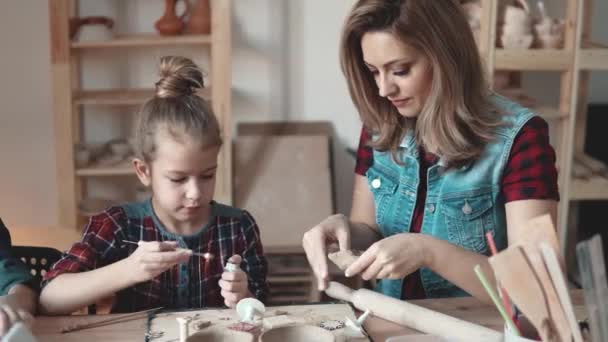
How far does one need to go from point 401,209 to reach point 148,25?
5.91ft

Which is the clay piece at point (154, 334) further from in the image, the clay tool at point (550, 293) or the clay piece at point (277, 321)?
the clay tool at point (550, 293)

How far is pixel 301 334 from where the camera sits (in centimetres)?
117

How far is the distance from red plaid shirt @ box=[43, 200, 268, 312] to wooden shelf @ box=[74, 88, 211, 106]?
4.60 feet

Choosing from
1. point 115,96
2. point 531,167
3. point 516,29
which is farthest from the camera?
point 115,96

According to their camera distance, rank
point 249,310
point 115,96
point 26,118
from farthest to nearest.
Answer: point 26,118 < point 115,96 < point 249,310

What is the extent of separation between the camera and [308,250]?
55.4 inches

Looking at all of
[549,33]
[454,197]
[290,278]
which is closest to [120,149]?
[290,278]

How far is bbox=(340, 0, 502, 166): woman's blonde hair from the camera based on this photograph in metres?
1.44

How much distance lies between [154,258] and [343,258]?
32cm

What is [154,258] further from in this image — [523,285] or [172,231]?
[523,285]

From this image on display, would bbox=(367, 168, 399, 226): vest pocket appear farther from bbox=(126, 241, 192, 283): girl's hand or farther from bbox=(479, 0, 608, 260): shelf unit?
bbox=(479, 0, 608, 260): shelf unit

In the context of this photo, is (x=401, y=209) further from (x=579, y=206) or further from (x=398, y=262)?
(x=579, y=206)

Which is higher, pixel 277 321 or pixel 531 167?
pixel 531 167

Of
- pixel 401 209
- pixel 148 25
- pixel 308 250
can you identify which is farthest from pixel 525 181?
pixel 148 25
